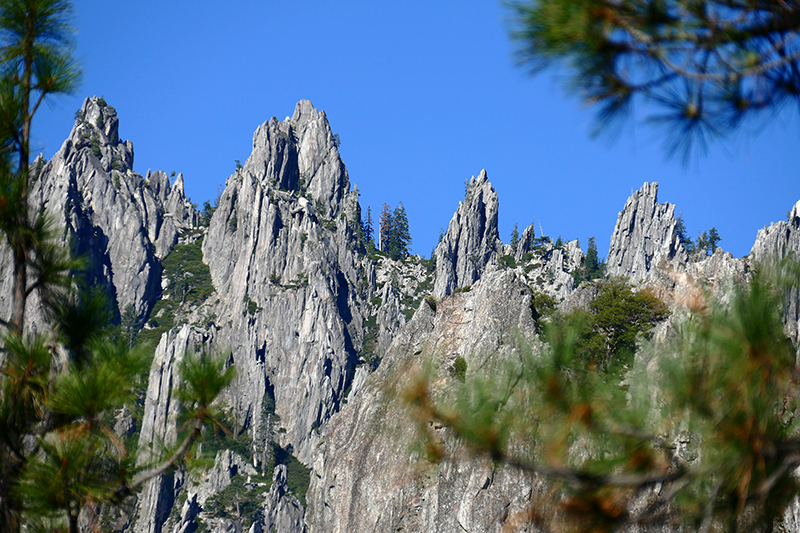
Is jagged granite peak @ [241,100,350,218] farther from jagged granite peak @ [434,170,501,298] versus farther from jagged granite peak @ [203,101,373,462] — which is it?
jagged granite peak @ [434,170,501,298]

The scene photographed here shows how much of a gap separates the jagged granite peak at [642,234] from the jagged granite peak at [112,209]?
7908cm

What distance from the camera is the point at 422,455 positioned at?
4.50 m

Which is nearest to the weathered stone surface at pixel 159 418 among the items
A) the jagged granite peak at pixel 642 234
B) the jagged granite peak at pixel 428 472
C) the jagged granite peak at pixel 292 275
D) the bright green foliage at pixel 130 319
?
the jagged granite peak at pixel 292 275

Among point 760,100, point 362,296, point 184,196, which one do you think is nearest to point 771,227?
point 362,296

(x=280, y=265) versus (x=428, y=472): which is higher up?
(x=280, y=265)

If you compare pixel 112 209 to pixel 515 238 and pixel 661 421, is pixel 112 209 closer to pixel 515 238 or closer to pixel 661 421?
pixel 515 238

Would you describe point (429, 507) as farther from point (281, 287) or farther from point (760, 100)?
point (281, 287)

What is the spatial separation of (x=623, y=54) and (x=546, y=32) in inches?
22.2

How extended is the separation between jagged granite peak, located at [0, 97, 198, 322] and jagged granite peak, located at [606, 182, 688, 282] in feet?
259

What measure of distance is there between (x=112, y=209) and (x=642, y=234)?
3624 inches

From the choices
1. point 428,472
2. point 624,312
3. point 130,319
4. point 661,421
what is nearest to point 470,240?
point 130,319

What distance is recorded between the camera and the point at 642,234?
124m

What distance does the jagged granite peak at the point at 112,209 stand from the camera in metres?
121

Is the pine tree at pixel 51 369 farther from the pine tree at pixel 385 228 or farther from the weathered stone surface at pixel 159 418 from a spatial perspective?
the pine tree at pixel 385 228
